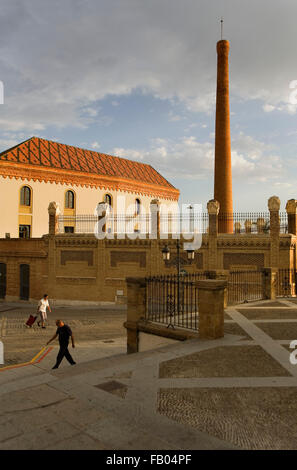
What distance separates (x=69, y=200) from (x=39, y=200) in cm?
341

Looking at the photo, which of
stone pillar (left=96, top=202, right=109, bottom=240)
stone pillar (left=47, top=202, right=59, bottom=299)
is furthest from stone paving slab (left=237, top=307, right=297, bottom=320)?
stone pillar (left=47, top=202, right=59, bottom=299)

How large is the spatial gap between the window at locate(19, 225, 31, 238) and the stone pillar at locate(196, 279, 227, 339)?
91.3ft

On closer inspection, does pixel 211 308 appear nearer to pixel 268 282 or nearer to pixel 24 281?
pixel 268 282

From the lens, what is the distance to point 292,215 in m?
23.1

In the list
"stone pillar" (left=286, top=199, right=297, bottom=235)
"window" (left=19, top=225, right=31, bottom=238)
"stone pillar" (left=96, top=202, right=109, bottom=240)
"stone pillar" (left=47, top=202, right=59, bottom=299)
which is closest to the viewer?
"stone pillar" (left=286, top=199, right=297, bottom=235)

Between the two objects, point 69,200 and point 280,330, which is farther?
point 69,200

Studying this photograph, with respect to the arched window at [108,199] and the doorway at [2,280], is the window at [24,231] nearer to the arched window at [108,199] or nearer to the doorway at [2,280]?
the doorway at [2,280]

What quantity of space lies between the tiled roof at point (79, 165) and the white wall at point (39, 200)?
32.8 inches

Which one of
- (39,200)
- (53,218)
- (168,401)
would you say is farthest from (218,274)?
(39,200)

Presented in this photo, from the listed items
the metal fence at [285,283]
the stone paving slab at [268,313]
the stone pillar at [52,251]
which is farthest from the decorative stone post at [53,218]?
the stone paving slab at [268,313]

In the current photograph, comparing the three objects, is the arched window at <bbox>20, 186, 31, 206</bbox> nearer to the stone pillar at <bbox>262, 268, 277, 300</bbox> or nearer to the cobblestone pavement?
the stone pillar at <bbox>262, 268, 277, 300</bbox>

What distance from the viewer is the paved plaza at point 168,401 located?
14.2 feet

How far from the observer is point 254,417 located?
488 centimetres

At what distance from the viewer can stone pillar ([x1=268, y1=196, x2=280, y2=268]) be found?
22656mm
